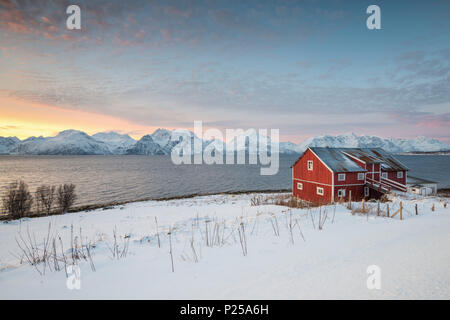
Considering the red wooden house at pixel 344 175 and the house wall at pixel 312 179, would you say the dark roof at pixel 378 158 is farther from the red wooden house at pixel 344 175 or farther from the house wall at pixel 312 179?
Answer: the house wall at pixel 312 179

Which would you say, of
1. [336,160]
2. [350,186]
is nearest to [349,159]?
[336,160]

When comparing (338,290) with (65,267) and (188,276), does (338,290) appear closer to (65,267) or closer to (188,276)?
(188,276)

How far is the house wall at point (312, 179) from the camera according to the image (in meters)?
27.0

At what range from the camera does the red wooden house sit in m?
26.8

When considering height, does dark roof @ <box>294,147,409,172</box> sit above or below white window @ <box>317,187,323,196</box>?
above

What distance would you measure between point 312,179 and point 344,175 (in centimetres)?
405

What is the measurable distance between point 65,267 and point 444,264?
9378 millimetres

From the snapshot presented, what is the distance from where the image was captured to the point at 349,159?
29.6 m

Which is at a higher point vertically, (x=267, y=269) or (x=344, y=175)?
(x=344, y=175)

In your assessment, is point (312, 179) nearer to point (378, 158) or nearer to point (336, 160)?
point (336, 160)

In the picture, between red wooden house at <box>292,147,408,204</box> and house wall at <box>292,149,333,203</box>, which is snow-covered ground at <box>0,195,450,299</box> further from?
red wooden house at <box>292,147,408,204</box>

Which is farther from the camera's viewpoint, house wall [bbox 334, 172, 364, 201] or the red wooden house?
the red wooden house

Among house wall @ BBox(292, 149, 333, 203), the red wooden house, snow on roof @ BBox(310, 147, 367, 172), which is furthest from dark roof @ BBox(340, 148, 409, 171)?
house wall @ BBox(292, 149, 333, 203)

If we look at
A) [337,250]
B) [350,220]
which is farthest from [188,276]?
[350,220]
